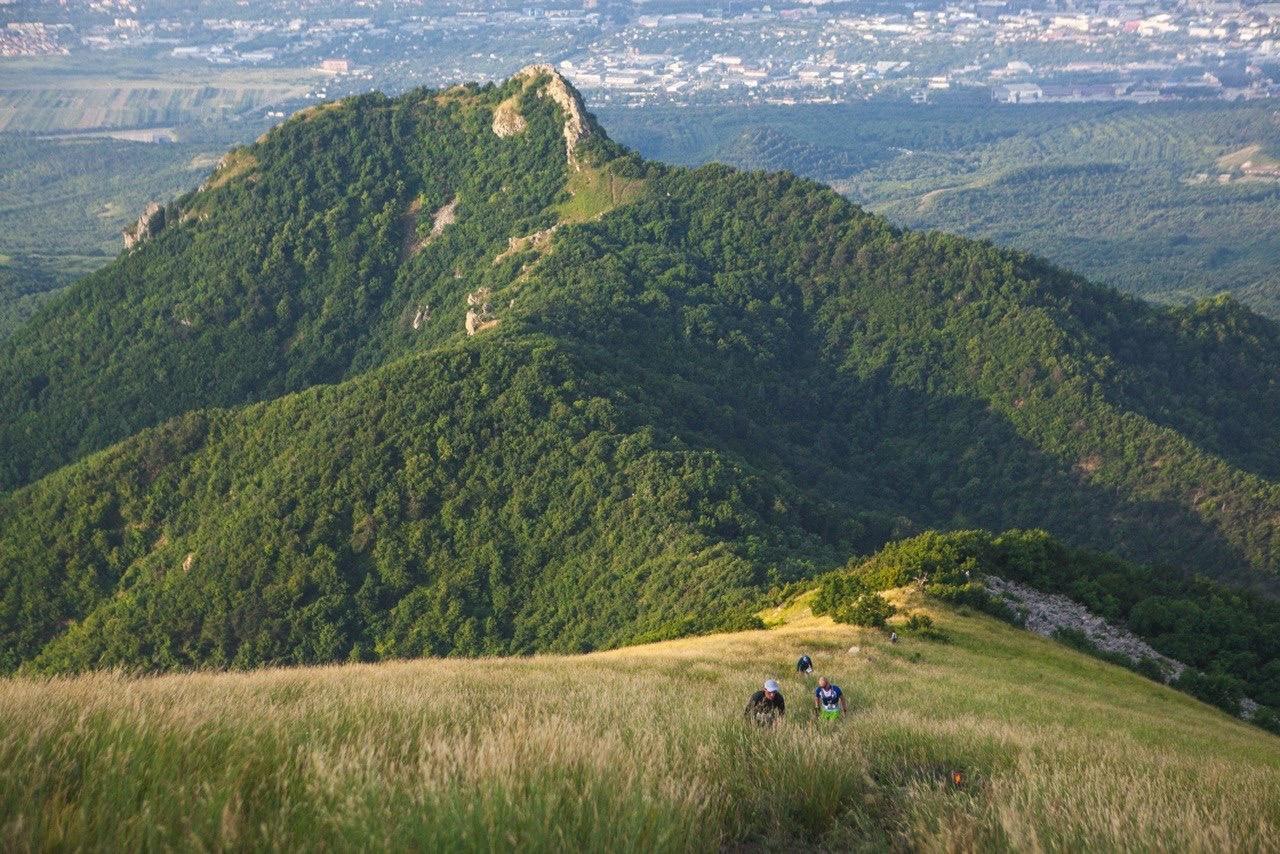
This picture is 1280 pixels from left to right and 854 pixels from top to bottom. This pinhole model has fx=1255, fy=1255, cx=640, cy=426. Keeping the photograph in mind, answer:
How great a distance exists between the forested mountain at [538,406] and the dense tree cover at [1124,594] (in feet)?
23.2

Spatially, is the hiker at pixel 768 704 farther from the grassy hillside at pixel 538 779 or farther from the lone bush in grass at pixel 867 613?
the lone bush in grass at pixel 867 613

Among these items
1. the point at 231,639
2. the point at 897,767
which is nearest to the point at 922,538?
the point at 897,767

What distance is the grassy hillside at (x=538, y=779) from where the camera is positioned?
30.4 ft

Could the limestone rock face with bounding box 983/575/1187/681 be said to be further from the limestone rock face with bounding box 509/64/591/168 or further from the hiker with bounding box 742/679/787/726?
the limestone rock face with bounding box 509/64/591/168

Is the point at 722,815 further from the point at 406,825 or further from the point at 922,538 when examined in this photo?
the point at 922,538

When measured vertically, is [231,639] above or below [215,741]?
below

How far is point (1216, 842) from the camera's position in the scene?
10094 mm

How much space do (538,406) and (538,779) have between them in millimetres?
87419

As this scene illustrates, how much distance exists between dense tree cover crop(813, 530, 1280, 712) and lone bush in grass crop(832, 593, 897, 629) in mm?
336

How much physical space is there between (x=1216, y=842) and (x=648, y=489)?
7565 centimetres

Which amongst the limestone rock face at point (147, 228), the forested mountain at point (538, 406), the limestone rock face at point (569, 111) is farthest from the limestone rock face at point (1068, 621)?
the limestone rock face at point (147, 228)

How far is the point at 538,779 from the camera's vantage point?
10.0m

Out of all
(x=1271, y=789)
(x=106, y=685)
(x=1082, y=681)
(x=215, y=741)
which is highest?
(x=215, y=741)

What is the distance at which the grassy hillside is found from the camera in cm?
927
